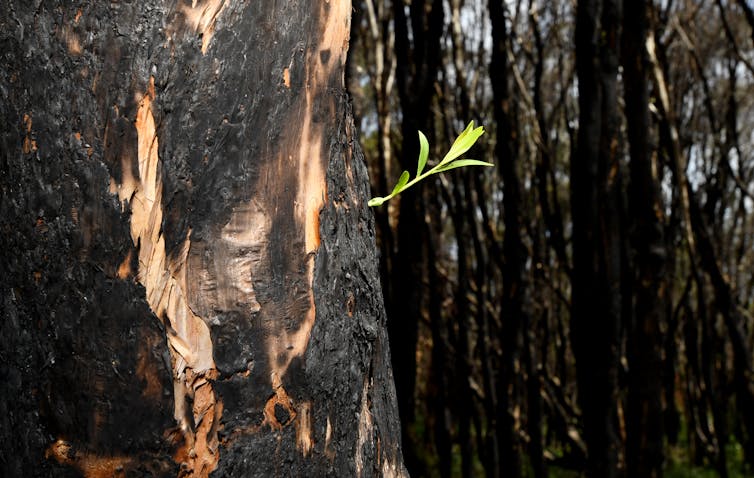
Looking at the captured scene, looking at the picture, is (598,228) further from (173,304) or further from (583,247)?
(173,304)

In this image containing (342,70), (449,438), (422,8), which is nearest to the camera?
(342,70)

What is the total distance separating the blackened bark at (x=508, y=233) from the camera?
346 cm

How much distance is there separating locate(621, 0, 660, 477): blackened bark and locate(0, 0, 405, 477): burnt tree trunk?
224 cm

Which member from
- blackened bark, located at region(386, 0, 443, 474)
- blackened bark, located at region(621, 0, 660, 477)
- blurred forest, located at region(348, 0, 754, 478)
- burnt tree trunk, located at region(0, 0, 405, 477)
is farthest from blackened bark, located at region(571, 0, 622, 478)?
burnt tree trunk, located at region(0, 0, 405, 477)

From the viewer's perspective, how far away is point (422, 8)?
3.98m

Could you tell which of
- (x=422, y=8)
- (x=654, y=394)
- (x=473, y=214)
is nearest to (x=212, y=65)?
(x=654, y=394)

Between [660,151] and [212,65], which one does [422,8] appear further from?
[212,65]

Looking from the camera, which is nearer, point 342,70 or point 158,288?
point 158,288

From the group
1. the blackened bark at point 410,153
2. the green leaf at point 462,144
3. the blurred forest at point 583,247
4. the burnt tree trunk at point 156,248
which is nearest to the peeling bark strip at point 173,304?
the burnt tree trunk at point 156,248

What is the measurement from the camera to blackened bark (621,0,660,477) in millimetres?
2637

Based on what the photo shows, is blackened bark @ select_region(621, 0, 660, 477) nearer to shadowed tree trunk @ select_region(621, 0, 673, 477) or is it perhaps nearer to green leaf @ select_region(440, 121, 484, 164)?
shadowed tree trunk @ select_region(621, 0, 673, 477)

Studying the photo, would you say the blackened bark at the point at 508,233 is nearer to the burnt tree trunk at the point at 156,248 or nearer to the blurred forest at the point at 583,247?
the blurred forest at the point at 583,247

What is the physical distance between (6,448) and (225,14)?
0.37 m

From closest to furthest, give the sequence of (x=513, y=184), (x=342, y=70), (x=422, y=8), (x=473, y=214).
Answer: (x=342, y=70)
(x=513, y=184)
(x=422, y=8)
(x=473, y=214)
